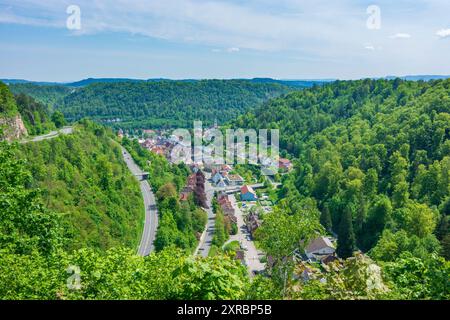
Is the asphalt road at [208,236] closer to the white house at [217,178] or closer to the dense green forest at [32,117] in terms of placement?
the white house at [217,178]

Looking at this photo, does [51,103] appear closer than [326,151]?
No

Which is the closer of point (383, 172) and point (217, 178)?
point (383, 172)

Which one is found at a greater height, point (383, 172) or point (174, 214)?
point (383, 172)

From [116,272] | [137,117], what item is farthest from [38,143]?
[137,117]

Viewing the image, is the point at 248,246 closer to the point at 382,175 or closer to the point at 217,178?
the point at 382,175

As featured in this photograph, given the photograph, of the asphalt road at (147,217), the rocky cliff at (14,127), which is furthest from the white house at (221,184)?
the rocky cliff at (14,127)

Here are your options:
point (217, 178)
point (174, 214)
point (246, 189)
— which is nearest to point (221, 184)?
point (217, 178)
